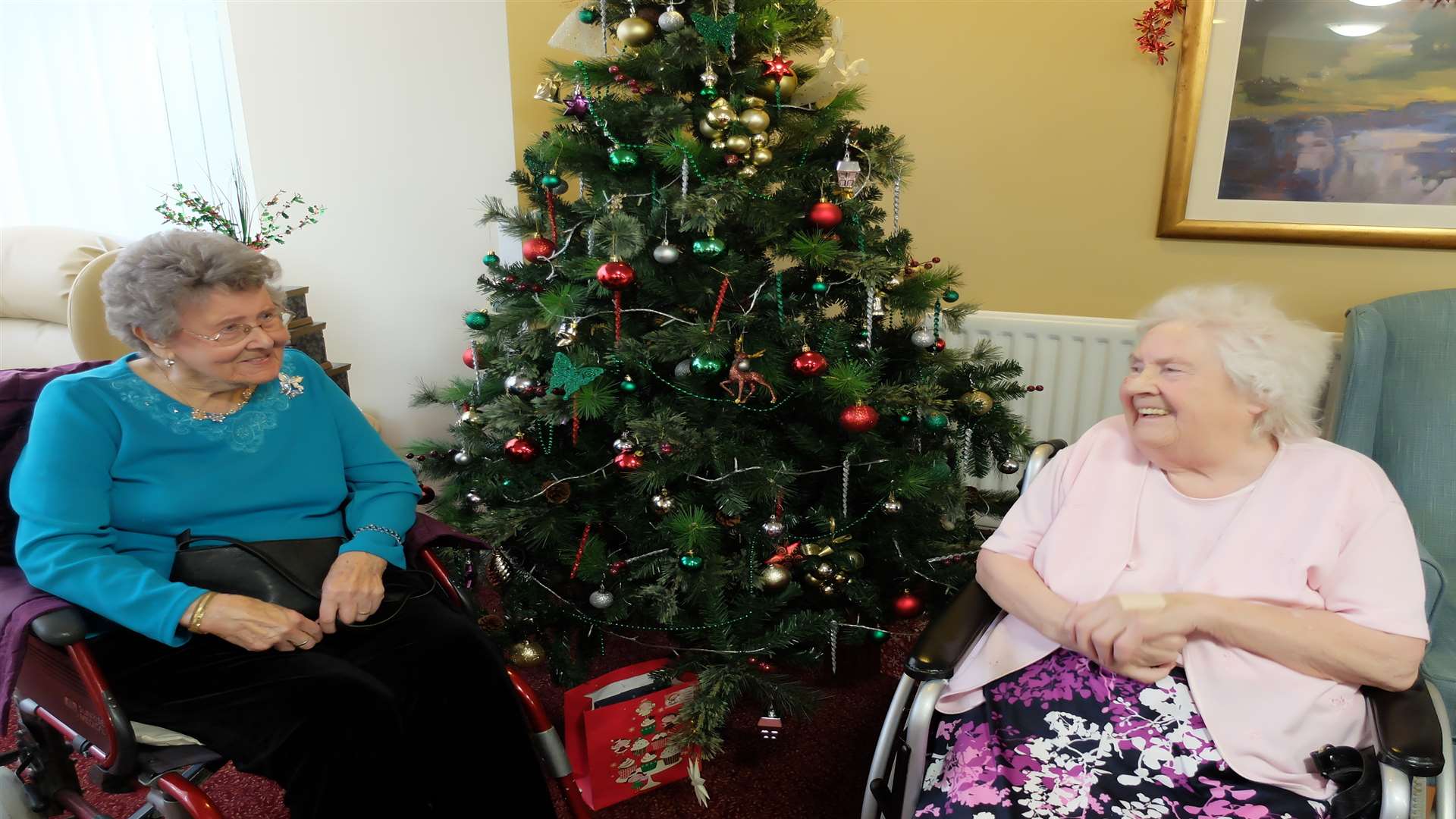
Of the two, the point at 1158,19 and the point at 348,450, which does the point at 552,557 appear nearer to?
the point at 348,450

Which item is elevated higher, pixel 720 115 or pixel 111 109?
pixel 111 109

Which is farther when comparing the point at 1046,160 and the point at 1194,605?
the point at 1046,160

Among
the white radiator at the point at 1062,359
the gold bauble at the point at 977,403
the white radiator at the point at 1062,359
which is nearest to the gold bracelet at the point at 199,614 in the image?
the gold bauble at the point at 977,403

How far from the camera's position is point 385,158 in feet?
9.21

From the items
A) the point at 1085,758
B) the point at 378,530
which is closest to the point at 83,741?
the point at 378,530

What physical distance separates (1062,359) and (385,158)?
2.31 metres

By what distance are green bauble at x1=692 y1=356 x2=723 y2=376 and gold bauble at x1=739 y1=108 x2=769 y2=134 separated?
1.55ft

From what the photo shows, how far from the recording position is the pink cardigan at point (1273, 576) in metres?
1.17

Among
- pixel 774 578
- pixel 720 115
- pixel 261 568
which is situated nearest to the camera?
pixel 261 568

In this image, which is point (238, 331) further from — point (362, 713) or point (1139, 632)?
point (1139, 632)

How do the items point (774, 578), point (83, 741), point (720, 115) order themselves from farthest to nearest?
point (774, 578)
point (720, 115)
point (83, 741)

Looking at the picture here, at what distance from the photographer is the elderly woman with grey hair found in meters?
1.29

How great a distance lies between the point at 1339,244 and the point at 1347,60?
19.2 inches

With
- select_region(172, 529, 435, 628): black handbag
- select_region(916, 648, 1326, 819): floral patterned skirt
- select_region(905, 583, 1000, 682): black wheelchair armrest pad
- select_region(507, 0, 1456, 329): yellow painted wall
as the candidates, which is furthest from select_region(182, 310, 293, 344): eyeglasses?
select_region(507, 0, 1456, 329): yellow painted wall
